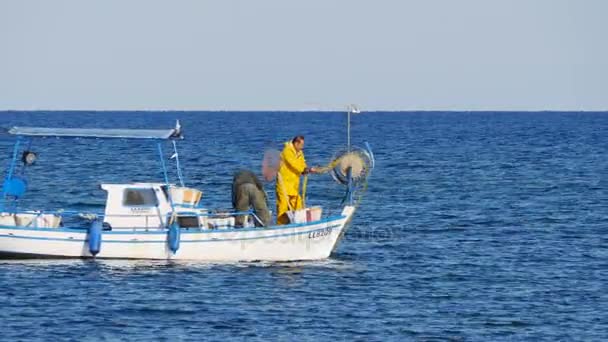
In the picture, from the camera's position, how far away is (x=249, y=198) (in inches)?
1387

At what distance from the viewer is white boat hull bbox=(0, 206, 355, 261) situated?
34.4 m

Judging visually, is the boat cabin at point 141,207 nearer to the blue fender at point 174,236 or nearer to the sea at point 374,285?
the blue fender at point 174,236

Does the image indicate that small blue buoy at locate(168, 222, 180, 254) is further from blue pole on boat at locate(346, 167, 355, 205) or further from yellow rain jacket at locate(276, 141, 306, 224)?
blue pole on boat at locate(346, 167, 355, 205)

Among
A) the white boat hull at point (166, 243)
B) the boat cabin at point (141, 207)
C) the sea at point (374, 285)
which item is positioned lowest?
the sea at point (374, 285)

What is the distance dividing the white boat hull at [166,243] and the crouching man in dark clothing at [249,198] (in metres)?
0.46

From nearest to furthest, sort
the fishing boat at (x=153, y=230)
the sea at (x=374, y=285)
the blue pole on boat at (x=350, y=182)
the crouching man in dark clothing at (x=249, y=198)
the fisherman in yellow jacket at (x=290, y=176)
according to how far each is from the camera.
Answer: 1. the sea at (x=374, y=285)
2. the fishing boat at (x=153, y=230)
3. the fisherman in yellow jacket at (x=290, y=176)
4. the crouching man in dark clothing at (x=249, y=198)
5. the blue pole on boat at (x=350, y=182)

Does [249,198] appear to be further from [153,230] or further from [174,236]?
[153,230]

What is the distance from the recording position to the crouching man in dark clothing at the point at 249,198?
35062mm

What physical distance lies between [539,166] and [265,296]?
50506 mm

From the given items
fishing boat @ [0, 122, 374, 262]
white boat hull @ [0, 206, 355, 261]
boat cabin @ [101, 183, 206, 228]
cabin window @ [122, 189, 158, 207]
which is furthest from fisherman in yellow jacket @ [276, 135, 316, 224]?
cabin window @ [122, 189, 158, 207]

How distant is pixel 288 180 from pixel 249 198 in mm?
1045

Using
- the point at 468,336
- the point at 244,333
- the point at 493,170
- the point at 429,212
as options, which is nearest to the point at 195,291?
the point at 244,333

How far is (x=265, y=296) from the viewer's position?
3116cm

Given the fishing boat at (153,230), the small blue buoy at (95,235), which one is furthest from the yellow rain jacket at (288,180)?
the small blue buoy at (95,235)
